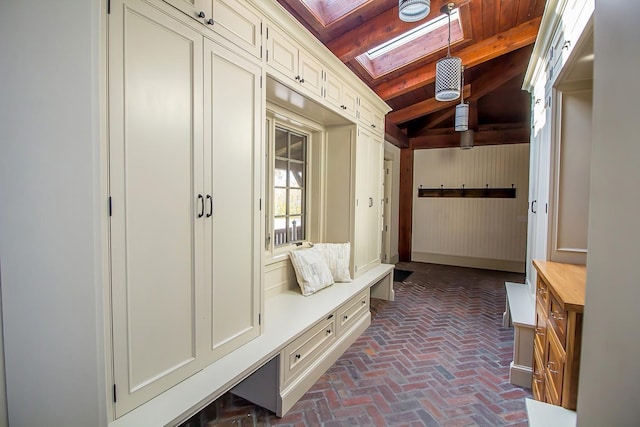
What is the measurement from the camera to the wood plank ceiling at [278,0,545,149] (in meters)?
2.81

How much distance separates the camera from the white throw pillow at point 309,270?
9.66 feet

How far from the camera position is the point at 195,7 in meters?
1.55

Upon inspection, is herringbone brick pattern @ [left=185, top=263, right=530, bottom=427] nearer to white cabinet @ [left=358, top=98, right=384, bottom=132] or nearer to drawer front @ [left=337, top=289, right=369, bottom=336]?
drawer front @ [left=337, top=289, right=369, bottom=336]

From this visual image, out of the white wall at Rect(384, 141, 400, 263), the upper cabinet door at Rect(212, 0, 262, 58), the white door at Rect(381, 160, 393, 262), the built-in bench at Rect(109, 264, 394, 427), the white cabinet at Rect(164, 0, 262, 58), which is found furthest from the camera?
the white wall at Rect(384, 141, 400, 263)

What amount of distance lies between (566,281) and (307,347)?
1707mm

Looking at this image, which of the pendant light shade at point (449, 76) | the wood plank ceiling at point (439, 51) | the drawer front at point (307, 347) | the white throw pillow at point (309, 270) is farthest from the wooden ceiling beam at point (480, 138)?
the drawer front at point (307, 347)

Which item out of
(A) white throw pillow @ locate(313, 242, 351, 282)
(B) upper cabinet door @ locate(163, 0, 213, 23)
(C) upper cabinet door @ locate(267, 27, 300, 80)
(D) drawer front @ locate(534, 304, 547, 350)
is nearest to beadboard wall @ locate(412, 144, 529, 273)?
(A) white throw pillow @ locate(313, 242, 351, 282)

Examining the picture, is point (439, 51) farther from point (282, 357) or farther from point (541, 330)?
point (282, 357)

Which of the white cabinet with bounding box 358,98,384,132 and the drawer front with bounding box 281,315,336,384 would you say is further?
the white cabinet with bounding box 358,98,384,132

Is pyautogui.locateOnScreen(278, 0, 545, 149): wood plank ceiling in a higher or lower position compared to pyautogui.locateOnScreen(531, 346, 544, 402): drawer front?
higher

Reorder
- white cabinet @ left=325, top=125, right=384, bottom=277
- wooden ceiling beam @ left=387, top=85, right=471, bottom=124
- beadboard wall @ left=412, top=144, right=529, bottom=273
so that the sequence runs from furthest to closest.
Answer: beadboard wall @ left=412, top=144, right=529, bottom=273
wooden ceiling beam @ left=387, top=85, right=471, bottom=124
white cabinet @ left=325, top=125, right=384, bottom=277

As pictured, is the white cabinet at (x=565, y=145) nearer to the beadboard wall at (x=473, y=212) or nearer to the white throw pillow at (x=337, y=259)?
the white throw pillow at (x=337, y=259)

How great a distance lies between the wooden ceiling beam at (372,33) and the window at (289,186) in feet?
3.13

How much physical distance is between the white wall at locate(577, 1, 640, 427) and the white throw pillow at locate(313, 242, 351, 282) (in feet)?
8.29
